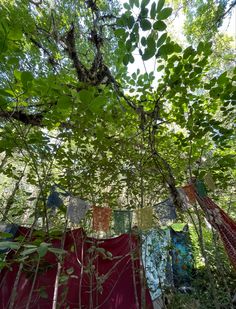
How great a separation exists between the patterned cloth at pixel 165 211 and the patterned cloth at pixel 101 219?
430 millimetres

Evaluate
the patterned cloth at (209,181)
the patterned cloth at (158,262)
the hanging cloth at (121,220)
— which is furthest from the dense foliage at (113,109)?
the patterned cloth at (158,262)

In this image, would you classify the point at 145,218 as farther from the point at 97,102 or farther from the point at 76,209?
the point at 97,102

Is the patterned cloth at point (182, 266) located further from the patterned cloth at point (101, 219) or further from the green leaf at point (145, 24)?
the green leaf at point (145, 24)

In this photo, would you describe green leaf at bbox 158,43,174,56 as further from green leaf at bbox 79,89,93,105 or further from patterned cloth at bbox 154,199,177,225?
patterned cloth at bbox 154,199,177,225

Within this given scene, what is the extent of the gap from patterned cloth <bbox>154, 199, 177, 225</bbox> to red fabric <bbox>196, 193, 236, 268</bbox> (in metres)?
0.25

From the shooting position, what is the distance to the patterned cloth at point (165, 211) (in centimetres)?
175

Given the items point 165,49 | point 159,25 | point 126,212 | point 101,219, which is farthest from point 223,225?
point 159,25

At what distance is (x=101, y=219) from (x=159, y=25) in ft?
4.58

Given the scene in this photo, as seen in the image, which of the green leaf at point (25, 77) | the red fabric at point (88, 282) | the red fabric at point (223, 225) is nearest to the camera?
the green leaf at point (25, 77)

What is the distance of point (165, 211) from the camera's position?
69.4 inches

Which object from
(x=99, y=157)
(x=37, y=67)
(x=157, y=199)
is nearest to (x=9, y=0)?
(x=37, y=67)

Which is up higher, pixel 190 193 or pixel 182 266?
pixel 190 193

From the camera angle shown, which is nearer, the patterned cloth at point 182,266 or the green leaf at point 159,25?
the green leaf at point 159,25

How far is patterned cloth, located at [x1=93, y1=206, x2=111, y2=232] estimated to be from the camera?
1.64m
